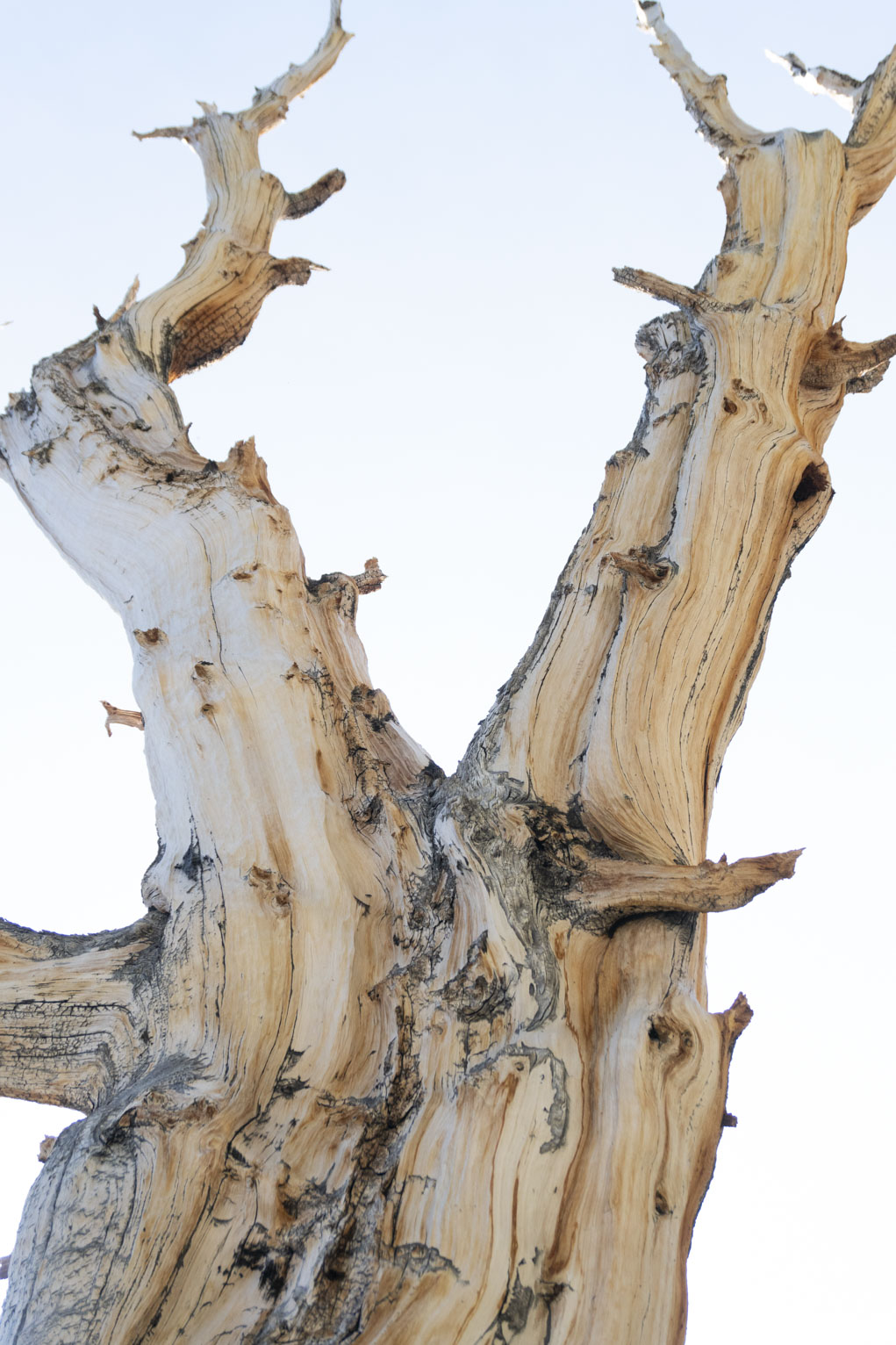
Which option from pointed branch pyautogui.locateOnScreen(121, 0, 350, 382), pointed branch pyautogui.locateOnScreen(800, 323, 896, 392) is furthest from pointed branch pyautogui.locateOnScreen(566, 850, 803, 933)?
pointed branch pyautogui.locateOnScreen(121, 0, 350, 382)

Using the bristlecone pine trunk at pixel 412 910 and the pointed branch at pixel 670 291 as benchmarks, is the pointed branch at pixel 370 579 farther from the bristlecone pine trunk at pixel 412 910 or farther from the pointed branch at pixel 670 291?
the pointed branch at pixel 670 291

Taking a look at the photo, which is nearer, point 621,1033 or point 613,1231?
point 613,1231

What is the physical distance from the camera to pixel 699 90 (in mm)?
3176

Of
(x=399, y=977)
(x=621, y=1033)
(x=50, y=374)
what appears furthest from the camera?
(x=50, y=374)

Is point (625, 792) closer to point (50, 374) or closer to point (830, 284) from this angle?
point (830, 284)

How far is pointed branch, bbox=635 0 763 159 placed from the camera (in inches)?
117

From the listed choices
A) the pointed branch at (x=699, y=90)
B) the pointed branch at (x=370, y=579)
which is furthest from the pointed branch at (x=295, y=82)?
the pointed branch at (x=370, y=579)

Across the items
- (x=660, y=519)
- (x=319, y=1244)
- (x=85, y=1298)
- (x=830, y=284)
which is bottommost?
(x=85, y=1298)

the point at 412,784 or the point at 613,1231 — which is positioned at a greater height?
the point at 412,784

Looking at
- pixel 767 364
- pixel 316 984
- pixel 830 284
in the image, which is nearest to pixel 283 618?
pixel 316 984

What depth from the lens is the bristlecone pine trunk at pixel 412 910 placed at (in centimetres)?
131

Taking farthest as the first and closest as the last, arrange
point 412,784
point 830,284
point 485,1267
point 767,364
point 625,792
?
1. point 830,284
2. point 767,364
3. point 412,784
4. point 625,792
5. point 485,1267

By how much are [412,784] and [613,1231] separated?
951 mm

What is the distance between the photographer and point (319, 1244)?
1320 millimetres
